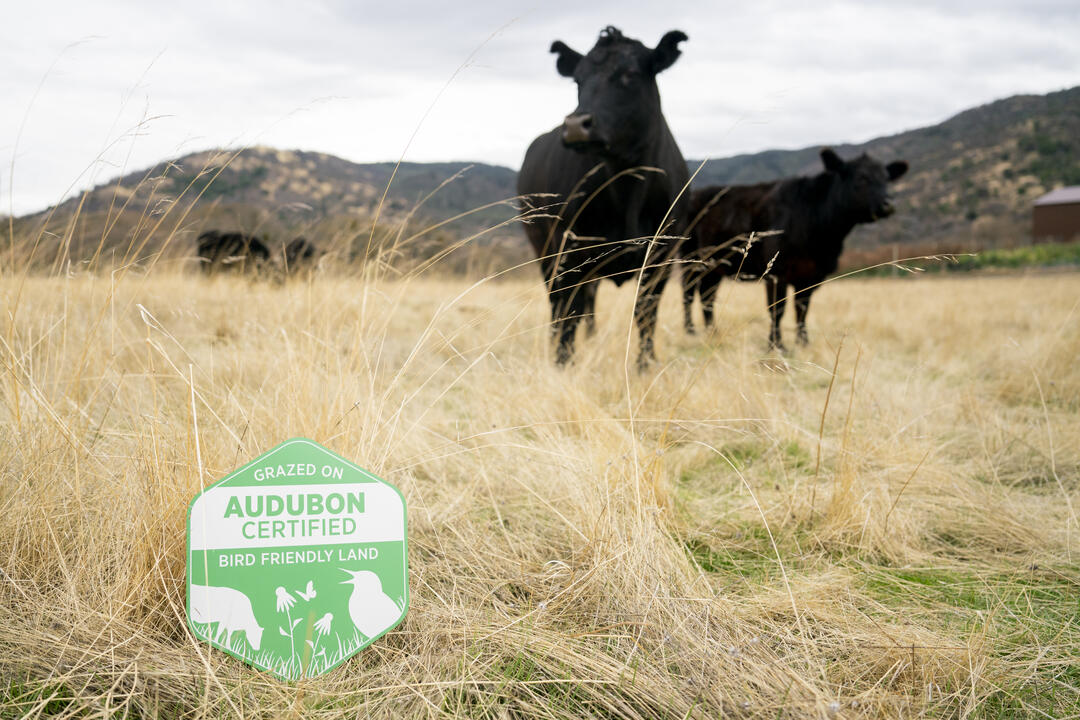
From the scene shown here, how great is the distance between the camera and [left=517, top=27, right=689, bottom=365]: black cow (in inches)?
174

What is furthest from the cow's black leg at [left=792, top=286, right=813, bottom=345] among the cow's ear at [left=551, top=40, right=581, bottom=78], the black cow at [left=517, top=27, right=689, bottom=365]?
the cow's ear at [left=551, top=40, right=581, bottom=78]

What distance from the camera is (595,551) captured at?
6.01 feet

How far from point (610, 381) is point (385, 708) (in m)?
2.88

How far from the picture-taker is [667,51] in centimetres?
466

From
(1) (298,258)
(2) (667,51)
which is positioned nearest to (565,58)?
(2) (667,51)

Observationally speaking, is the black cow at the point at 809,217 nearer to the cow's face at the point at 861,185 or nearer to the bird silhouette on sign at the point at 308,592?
the cow's face at the point at 861,185

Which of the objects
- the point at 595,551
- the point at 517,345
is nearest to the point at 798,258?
the point at 517,345

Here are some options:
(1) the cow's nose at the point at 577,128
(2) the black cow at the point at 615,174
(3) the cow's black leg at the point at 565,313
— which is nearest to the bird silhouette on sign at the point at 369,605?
(2) the black cow at the point at 615,174

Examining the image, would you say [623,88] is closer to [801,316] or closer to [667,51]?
[667,51]

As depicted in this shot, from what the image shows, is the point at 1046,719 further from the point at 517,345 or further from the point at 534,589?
the point at 517,345

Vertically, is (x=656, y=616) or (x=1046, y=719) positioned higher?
(x=656, y=616)

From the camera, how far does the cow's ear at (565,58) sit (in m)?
5.01

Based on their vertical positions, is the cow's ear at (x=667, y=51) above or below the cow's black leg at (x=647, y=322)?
above

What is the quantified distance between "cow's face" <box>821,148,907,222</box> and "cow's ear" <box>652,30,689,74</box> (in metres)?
2.80
